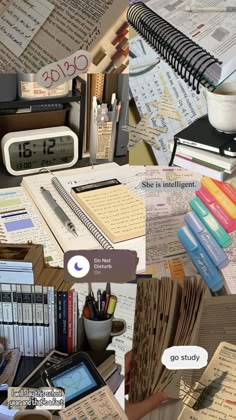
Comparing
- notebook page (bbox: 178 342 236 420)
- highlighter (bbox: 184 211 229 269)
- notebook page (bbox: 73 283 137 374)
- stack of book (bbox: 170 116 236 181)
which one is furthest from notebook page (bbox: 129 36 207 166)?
notebook page (bbox: 178 342 236 420)

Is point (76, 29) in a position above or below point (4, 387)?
above

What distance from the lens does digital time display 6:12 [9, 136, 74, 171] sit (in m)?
0.99

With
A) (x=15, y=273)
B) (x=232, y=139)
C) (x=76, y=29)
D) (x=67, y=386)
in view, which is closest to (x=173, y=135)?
(x=232, y=139)

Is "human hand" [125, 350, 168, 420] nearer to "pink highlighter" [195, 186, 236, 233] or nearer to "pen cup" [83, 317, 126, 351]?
"pen cup" [83, 317, 126, 351]

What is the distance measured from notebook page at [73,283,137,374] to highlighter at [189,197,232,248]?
15 cm

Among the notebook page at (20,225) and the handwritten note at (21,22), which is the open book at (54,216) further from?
the handwritten note at (21,22)

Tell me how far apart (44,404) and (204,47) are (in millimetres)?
615

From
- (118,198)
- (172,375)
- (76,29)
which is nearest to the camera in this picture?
(76,29)

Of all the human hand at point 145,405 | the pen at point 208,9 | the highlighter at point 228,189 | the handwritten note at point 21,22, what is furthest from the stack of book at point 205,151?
the human hand at point 145,405

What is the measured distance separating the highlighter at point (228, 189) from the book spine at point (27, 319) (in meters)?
0.34

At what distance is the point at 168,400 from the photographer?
45.1 inches

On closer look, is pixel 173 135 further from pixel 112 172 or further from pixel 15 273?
pixel 15 273

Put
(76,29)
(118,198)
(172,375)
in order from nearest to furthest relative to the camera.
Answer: (76,29), (118,198), (172,375)

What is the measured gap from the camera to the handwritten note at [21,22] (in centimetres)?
90
